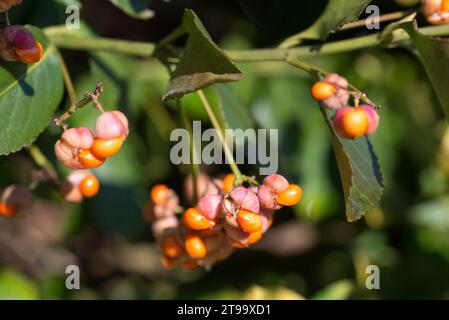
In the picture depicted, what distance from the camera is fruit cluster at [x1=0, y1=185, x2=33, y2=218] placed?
1.29 meters

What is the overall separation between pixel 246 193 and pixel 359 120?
0.65ft

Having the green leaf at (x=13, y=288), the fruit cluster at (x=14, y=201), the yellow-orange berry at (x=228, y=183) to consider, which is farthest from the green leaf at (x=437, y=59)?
the green leaf at (x=13, y=288)

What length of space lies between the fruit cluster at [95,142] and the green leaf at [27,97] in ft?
0.40

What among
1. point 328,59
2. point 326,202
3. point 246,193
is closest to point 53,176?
point 246,193

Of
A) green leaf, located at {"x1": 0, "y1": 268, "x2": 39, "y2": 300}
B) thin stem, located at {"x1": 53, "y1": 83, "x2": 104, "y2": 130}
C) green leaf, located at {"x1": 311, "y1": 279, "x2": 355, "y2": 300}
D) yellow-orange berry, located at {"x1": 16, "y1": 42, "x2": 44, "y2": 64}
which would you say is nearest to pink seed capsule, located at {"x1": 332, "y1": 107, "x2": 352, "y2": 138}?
thin stem, located at {"x1": 53, "y1": 83, "x2": 104, "y2": 130}

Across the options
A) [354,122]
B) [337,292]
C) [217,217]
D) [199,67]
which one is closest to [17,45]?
[199,67]

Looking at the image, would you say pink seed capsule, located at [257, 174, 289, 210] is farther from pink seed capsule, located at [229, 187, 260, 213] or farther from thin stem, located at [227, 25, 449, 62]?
thin stem, located at [227, 25, 449, 62]

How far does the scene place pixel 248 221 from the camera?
3.45ft

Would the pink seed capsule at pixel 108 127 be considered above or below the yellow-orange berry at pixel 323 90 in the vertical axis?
below

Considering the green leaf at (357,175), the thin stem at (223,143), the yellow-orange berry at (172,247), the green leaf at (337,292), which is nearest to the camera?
the green leaf at (357,175)

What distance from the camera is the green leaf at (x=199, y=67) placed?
95cm

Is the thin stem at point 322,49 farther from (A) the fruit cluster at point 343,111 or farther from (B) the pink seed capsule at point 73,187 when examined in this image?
(B) the pink seed capsule at point 73,187

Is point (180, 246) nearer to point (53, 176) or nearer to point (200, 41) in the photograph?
point (53, 176)
